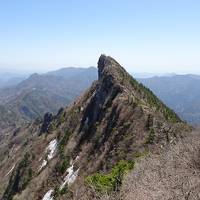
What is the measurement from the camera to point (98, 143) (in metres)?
73.4

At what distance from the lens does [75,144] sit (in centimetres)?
8431

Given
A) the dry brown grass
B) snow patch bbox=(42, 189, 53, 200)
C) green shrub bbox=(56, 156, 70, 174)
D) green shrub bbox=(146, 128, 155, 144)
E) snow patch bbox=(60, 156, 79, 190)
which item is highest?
the dry brown grass

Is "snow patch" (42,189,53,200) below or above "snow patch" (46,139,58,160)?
above

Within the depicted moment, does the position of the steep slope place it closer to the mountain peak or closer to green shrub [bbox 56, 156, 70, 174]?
green shrub [bbox 56, 156, 70, 174]

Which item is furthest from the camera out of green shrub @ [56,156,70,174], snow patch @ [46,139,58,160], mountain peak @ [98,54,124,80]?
mountain peak @ [98,54,124,80]

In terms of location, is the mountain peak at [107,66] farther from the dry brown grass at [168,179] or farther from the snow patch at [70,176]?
the dry brown grass at [168,179]

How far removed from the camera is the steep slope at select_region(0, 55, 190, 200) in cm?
5582

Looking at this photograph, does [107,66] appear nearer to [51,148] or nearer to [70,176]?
[51,148]

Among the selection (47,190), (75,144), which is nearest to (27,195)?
(47,190)

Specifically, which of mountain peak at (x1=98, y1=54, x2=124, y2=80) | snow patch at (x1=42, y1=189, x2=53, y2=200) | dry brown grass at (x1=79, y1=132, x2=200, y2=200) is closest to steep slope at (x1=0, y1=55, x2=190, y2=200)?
snow patch at (x1=42, y1=189, x2=53, y2=200)

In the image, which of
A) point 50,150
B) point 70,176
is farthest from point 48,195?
point 50,150

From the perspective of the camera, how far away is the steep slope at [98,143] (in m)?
55.8

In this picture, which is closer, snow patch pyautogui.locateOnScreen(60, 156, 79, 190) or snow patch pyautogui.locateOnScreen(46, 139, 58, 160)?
snow patch pyautogui.locateOnScreen(60, 156, 79, 190)

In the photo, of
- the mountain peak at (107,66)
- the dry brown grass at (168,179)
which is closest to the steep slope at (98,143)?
the mountain peak at (107,66)
